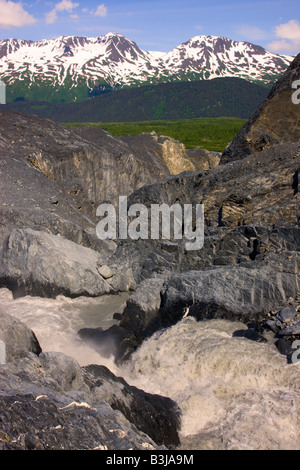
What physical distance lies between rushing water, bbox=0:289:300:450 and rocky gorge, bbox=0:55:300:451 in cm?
13

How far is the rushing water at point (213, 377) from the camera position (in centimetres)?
1123

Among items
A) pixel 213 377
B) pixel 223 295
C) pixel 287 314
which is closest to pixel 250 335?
pixel 287 314

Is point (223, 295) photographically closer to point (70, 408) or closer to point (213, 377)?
point (213, 377)

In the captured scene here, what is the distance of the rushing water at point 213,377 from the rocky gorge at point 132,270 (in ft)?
0.44

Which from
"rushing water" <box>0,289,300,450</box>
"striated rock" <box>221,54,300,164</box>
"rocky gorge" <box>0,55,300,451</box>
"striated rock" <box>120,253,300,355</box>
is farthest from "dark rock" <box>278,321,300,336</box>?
"striated rock" <box>221,54,300,164</box>

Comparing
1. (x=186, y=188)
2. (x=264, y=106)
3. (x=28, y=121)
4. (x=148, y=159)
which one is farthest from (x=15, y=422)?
(x=148, y=159)

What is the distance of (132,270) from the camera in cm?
2200

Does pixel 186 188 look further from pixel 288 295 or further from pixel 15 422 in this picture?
pixel 15 422

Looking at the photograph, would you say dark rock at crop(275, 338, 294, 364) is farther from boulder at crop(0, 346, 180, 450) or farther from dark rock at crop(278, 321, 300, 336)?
boulder at crop(0, 346, 180, 450)

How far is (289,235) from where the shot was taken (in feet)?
62.2

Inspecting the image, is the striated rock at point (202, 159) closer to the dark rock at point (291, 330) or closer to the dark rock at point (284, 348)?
the dark rock at point (291, 330)

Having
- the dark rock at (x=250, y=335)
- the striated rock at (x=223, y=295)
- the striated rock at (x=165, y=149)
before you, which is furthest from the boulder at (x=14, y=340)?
the striated rock at (x=165, y=149)

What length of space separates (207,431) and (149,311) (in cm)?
628

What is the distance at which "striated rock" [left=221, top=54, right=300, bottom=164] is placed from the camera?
2786 centimetres
